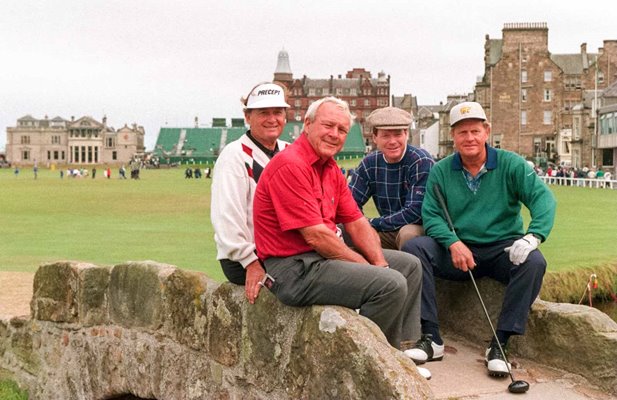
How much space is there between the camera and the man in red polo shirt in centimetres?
482

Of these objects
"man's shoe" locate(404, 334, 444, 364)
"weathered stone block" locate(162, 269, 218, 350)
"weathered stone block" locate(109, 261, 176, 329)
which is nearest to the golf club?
"man's shoe" locate(404, 334, 444, 364)

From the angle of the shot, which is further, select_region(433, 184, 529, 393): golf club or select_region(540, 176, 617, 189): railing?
select_region(540, 176, 617, 189): railing

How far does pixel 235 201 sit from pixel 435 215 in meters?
1.79

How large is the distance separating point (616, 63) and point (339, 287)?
95.2 meters

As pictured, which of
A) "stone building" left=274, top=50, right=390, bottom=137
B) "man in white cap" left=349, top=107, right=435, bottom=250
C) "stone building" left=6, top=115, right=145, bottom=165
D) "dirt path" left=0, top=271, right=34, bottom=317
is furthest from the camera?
"stone building" left=6, top=115, right=145, bottom=165

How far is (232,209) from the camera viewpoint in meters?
5.41

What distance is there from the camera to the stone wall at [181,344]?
4.49 m

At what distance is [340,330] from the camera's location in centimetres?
453

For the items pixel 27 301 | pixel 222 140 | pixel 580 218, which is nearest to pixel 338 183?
pixel 27 301

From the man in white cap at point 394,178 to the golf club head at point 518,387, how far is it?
1624mm

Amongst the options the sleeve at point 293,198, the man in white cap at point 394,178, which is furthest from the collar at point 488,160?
the sleeve at point 293,198

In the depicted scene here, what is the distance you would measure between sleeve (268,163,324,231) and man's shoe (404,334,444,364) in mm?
1553

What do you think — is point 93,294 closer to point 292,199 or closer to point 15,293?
point 292,199

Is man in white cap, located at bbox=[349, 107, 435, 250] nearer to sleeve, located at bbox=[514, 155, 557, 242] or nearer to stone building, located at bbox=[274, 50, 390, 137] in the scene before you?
sleeve, located at bbox=[514, 155, 557, 242]
